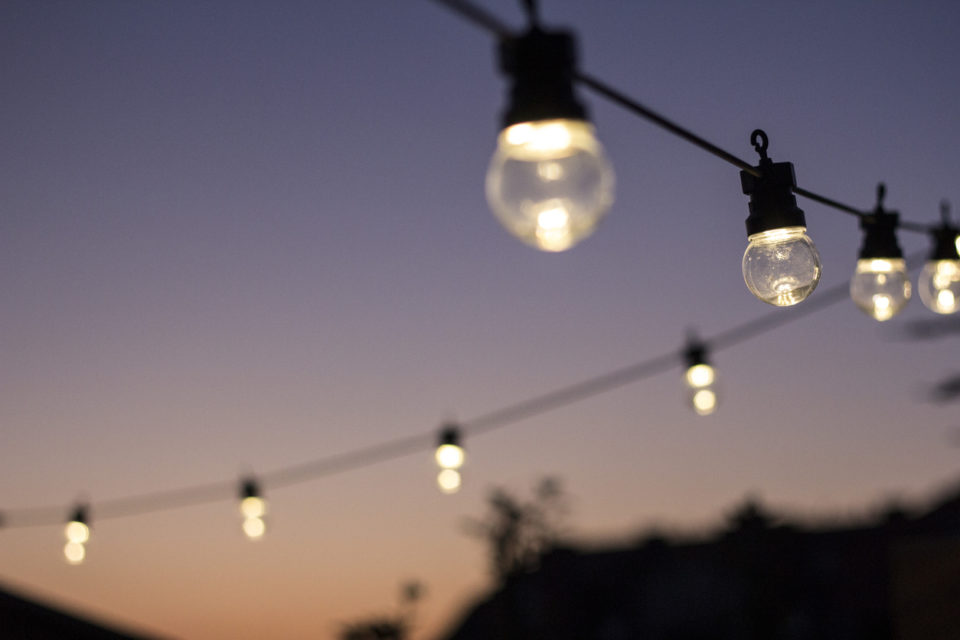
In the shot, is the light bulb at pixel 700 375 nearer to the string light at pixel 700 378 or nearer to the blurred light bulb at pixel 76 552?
the string light at pixel 700 378

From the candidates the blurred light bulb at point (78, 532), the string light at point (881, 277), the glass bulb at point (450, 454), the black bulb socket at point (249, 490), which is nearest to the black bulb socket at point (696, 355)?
the glass bulb at point (450, 454)

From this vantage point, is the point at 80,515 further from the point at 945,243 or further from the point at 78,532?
the point at 945,243

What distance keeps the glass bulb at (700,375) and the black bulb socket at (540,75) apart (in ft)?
21.8

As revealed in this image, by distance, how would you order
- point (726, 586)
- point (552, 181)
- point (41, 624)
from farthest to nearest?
point (726, 586) < point (41, 624) < point (552, 181)

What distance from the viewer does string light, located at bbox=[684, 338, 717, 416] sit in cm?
874

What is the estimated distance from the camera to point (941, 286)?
5.42 m

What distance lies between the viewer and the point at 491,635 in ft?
108

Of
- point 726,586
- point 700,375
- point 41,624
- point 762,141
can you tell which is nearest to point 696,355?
point 700,375

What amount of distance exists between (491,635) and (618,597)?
21.4ft

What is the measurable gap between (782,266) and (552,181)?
161cm

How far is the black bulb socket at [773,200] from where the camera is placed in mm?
3584

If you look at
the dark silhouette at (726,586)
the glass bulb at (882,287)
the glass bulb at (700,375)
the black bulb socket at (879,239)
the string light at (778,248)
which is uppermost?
the dark silhouette at (726,586)

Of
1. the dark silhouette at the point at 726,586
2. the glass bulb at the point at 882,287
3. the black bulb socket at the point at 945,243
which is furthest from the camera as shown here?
the dark silhouette at the point at 726,586

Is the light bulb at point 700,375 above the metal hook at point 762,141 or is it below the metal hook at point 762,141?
above
